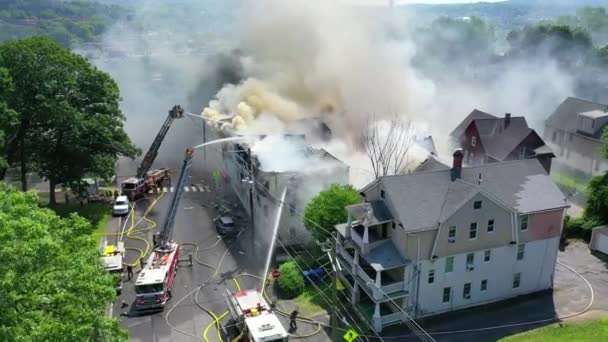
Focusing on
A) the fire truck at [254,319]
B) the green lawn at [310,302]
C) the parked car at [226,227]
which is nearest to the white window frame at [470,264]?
the green lawn at [310,302]

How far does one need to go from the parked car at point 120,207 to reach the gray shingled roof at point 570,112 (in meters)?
40.4

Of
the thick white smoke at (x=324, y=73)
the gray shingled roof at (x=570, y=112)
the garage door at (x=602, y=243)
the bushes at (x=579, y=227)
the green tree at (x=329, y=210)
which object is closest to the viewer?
the green tree at (x=329, y=210)

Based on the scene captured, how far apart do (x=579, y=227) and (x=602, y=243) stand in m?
2.33

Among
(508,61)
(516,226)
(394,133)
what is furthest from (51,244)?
(508,61)

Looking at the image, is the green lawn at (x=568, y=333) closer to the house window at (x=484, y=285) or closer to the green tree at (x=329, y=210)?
the house window at (x=484, y=285)

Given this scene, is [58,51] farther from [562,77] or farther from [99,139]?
[562,77]

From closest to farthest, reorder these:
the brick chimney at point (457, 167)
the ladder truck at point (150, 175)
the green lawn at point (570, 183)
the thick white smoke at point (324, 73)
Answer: the brick chimney at point (457, 167)
the ladder truck at point (150, 175)
the green lawn at point (570, 183)
the thick white smoke at point (324, 73)

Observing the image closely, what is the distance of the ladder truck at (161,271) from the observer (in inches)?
1100

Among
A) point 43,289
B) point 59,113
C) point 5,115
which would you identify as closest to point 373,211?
point 43,289

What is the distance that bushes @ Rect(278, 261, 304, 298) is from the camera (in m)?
29.5

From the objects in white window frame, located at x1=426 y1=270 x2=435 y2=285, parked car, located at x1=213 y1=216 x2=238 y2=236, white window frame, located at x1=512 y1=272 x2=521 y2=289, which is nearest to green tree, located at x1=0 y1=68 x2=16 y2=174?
parked car, located at x1=213 y1=216 x2=238 y2=236

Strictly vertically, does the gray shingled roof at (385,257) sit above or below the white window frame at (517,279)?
above

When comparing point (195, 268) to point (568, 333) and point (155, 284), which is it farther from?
point (568, 333)

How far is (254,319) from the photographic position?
2417 cm
